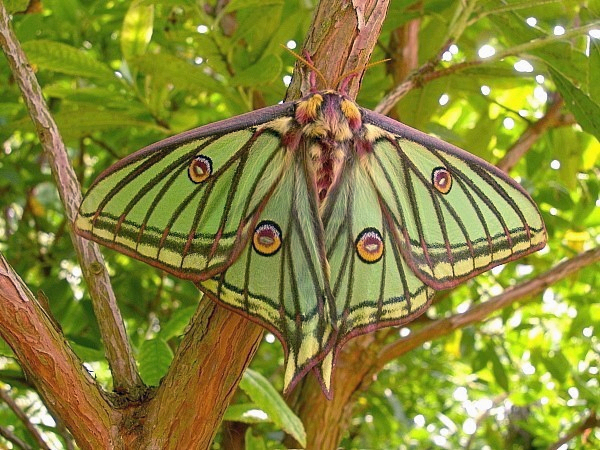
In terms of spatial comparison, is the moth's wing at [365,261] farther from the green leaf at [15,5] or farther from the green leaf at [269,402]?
the green leaf at [15,5]

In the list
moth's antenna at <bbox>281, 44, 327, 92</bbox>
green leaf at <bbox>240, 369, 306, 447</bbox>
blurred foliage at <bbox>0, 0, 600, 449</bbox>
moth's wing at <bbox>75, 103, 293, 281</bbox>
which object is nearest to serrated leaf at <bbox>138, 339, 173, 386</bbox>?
blurred foliage at <bbox>0, 0, 600, 449</bbox>

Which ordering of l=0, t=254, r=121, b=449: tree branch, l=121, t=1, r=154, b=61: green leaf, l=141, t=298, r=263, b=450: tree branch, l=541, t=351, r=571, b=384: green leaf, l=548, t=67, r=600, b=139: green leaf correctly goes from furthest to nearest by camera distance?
l=541, t=351, r=571, b=384: green leaf
l=121, t=1, r=154, b=61: green leaf
l=548, t=67, r=600, b=139: green leaf
l=141, t=298, r=263, b=450: tree branch
l=0, t=254, r=121, b=449: tree branch

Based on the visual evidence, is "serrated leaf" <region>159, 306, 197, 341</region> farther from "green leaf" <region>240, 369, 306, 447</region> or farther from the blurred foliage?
"green leaf" <region>240, 369, 306, 447</region>

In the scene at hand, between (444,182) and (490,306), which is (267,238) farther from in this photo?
(490,306)

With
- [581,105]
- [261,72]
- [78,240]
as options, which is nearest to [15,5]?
[261,72]

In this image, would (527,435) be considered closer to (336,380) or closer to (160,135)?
(336,380)

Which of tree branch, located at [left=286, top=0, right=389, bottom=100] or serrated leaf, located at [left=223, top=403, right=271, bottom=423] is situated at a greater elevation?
tree branch, located at [left=286, top=0, right=389, bottom=100]

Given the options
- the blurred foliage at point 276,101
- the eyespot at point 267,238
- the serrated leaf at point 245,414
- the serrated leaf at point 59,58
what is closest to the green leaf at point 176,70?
the blurred foliage at point 276,101

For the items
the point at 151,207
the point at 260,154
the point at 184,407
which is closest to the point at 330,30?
the point at 260,154
